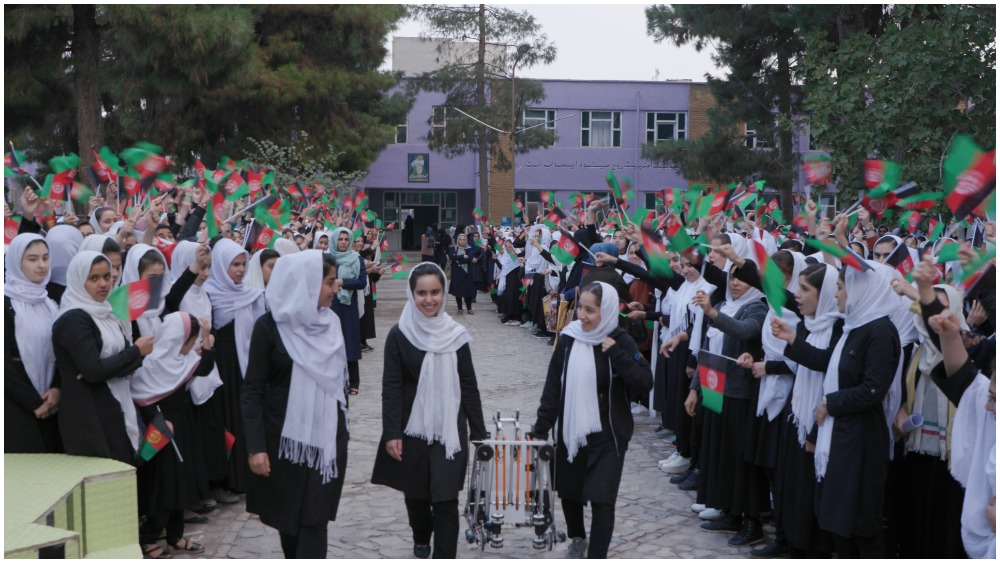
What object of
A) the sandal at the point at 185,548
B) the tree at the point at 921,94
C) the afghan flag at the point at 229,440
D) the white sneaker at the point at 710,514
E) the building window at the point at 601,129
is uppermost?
the building window at the point at 601,129

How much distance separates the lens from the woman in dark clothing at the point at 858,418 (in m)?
4.87

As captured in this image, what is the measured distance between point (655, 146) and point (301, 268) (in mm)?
24735

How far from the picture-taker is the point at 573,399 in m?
5.28

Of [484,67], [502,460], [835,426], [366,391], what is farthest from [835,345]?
[484,67]

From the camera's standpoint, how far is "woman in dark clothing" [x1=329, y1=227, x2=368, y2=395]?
10.6 metres

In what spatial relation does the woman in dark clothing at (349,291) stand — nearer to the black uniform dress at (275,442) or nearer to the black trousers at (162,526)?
the black trousers at (162,526)

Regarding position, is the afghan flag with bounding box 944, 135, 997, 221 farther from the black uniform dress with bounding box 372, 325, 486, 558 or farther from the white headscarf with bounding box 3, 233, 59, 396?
the white headscarf with bounding box 3, 233, 59, 396

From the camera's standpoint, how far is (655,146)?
28.3 m

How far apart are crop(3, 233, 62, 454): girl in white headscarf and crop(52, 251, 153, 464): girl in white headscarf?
0.55 ft

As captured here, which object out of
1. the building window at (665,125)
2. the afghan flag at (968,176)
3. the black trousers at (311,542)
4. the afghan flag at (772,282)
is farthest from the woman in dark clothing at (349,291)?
the building window at (665,125)

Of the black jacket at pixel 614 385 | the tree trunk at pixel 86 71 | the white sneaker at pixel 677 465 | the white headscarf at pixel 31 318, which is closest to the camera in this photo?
the white headscarf at pixel 31 318

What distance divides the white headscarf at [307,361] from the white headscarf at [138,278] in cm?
127

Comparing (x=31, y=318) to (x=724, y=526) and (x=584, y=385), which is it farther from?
(x=724, y=526)

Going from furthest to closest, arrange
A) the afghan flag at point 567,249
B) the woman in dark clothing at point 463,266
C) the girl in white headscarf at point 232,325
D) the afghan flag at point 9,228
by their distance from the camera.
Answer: the woman in dark clothing at point 463,266, the afghan flag at point 567,249, the afghan flag at point 9,228, the girl in white headscarf at point 232,325
